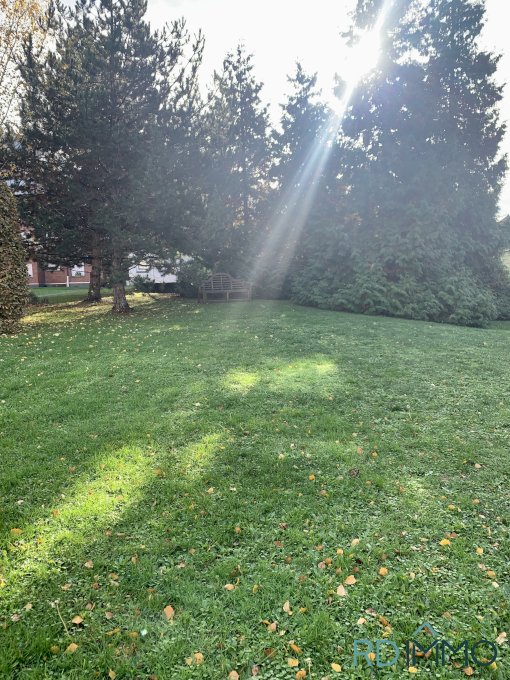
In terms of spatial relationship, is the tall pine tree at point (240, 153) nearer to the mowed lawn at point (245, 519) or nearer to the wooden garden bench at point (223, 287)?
the wooden garden bench at point (223, 287)

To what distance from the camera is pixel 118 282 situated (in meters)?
12.7

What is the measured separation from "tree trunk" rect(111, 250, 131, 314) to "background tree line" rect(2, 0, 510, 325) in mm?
48

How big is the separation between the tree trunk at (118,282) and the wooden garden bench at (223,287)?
3416mm

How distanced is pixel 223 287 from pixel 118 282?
4.97 meters

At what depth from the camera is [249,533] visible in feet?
9.32

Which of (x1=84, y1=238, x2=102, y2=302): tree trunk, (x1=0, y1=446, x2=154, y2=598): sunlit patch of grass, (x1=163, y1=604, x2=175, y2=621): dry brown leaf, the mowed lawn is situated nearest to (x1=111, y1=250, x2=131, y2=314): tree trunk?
(x1=84, y1=238, x2=102, y2=302): tree trunk

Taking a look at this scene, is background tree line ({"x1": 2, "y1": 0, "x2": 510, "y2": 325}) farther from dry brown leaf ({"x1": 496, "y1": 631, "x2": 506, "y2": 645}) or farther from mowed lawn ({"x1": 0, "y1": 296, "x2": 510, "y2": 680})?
dry brown leaf ({"x1": 496, "y1": 631, "x2": 506, "y2": 645})

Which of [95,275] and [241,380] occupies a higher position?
[95,275]

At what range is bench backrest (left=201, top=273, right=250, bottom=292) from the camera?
16.5 metres

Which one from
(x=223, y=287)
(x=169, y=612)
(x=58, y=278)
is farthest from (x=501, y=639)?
(x=58, y=278)

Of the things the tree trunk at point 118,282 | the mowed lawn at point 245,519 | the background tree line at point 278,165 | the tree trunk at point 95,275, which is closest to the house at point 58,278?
the tree trunk at point 95,275

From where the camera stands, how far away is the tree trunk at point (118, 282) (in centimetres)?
Answer: 1244

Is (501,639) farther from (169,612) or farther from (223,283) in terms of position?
(223,283)

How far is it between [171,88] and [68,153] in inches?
150
